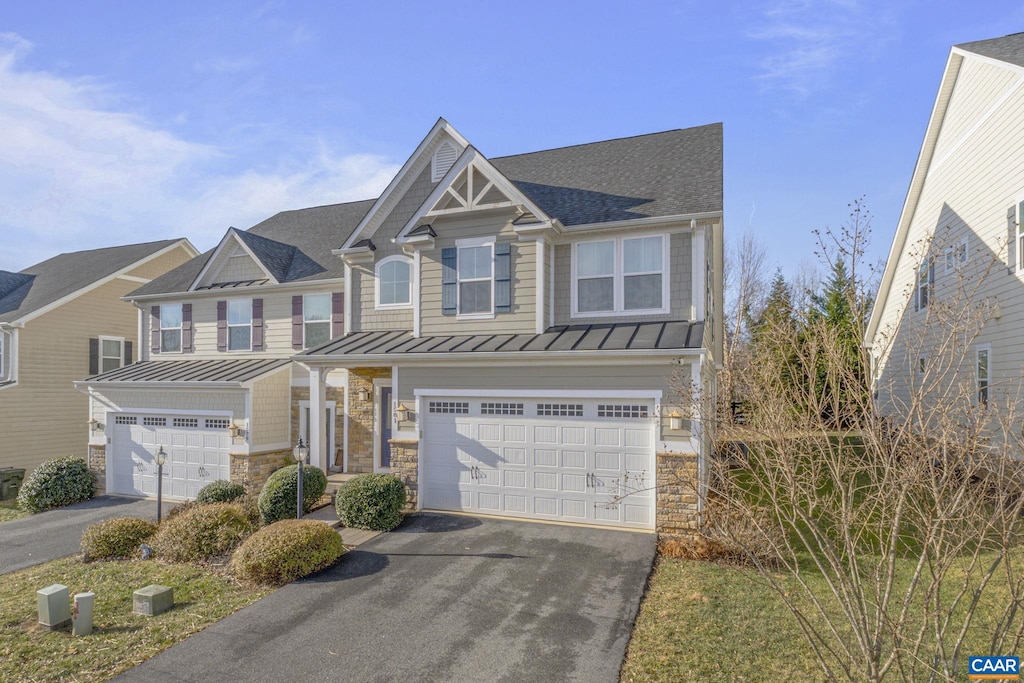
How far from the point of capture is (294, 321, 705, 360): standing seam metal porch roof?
10.1 m

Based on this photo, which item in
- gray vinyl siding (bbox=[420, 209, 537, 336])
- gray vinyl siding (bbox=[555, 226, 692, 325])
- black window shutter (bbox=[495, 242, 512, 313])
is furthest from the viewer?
black window shutter (bbox=[495, 242, 512, 313])

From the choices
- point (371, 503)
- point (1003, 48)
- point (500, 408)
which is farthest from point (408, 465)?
point (1003, 48)

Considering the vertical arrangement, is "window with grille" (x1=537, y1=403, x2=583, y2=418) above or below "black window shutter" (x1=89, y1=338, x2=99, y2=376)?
below

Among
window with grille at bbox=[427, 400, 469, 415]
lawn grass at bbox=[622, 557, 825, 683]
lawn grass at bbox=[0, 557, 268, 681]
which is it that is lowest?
lawn grass at bbox=[0, 557, 268, 681]

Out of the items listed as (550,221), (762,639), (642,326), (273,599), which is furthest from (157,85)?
(762,639)

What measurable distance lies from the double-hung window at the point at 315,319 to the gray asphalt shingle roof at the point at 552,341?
264 centimetres

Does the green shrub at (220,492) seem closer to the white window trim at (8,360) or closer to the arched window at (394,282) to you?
the arched window at (394,282)

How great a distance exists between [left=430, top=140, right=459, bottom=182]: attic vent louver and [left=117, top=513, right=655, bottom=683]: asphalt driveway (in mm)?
8677

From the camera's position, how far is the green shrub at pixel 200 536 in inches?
377

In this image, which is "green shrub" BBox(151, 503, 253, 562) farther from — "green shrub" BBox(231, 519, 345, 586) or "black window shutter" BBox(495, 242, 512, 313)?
"black window shutter" BBox(495, 242, 512, 313)

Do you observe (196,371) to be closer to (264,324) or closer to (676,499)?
(264,324)

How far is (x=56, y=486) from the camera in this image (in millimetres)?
14531

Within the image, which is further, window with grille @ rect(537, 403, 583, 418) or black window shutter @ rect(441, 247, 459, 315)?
black window shutter @ rect(441, 247, 459, 315)

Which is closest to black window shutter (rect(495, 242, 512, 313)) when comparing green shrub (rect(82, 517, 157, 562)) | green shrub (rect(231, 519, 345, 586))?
green shrub (rect(231, 519, 345, 586))
